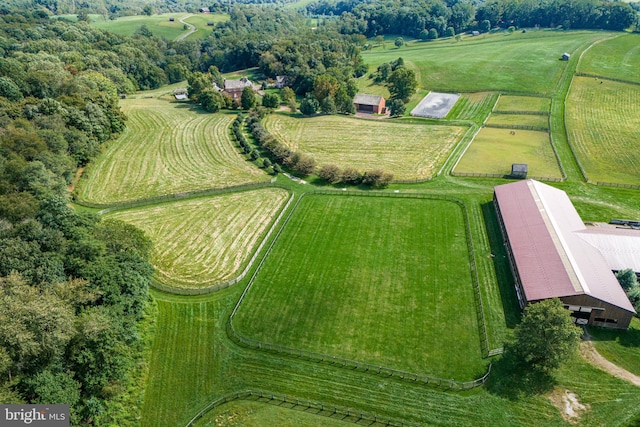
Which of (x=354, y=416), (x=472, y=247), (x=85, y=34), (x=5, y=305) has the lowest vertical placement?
(x=354, y=416)

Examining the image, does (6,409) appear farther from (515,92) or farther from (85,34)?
(85,34)

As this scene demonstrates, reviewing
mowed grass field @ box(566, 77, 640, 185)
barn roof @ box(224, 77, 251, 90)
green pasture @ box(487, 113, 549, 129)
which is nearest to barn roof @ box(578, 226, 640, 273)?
mowed grass field @ box(566, 77, 640, 185)

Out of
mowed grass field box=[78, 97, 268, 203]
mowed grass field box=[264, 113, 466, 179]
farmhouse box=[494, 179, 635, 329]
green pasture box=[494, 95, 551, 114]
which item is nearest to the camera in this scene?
farmhouse box=[494, 179, 635, 329]

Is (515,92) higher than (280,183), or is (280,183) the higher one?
(515,92)

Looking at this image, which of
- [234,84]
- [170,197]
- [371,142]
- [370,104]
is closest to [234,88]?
[234,84]

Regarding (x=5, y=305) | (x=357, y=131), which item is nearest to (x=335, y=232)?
(x=5, y=305)

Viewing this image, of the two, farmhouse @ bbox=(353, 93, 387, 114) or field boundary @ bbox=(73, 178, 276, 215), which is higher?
farmhouse @ bbox=(353, 93, 387, 114)

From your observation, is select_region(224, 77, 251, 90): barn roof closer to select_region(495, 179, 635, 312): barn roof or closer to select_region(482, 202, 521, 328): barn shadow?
select_region(482, 202, 521, 328): barn shadow
